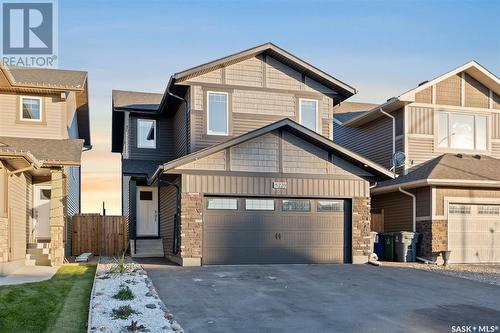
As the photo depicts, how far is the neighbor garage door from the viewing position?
61.9 feet

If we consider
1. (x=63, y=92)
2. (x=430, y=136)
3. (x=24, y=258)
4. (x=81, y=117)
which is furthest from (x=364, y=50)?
(x=81, y=117)

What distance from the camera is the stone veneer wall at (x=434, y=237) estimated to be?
60.3ft

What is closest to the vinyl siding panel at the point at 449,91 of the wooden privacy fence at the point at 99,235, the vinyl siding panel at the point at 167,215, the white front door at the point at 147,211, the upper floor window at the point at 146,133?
the vinyl siding panel at the point at 167,215

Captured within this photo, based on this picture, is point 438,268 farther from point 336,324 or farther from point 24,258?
point 24,258

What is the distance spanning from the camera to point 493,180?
1844 cm

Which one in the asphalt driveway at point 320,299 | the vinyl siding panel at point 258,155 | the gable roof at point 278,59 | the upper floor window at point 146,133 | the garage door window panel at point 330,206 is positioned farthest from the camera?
the upper floor window at point 146,133

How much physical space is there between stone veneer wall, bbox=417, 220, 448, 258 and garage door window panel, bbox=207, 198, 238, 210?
7.04 meters

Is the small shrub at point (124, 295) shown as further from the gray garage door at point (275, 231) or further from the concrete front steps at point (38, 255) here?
the concrete front steps at point (38, 255)

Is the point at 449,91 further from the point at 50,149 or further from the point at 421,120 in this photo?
the point at 50,149

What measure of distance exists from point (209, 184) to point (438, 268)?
25.6 feet

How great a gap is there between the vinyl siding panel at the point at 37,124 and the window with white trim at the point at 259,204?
7165 mm

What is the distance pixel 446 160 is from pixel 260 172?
757cm

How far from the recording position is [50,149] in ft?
56.1

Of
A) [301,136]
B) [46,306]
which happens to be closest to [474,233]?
[301,136]
